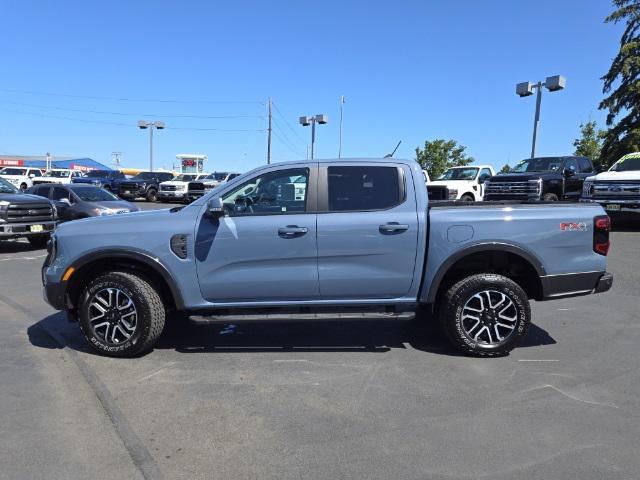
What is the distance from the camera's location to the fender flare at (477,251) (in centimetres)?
470

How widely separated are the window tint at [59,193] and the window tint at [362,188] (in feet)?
41.4

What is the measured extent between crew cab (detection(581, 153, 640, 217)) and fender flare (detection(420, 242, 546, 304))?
1124 centimetres

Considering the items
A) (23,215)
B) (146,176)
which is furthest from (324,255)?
(146,176)

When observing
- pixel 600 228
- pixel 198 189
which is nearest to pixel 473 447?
pixel 600 228

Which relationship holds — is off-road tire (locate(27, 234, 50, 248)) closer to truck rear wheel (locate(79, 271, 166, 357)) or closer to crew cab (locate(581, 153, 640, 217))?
truck rear wheel (locate(79, 271, 166, 357))

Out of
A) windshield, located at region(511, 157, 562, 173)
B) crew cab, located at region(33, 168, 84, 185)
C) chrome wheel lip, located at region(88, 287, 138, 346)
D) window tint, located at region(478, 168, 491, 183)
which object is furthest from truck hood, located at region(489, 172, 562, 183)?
crew cab, located at region(33, 168, 84, 185)

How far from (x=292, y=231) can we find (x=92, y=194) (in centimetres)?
1237

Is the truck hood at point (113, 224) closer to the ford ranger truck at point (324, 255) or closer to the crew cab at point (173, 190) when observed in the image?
the ford ranger truck at point (324, 255)

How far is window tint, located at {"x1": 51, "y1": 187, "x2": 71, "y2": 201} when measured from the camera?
15.1 m

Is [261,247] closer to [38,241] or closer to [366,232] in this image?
[366,232]

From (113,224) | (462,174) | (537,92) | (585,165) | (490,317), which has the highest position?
(537,92)

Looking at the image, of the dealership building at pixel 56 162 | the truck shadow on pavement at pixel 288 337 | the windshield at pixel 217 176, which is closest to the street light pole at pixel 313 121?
the windshield at pixel 217 176

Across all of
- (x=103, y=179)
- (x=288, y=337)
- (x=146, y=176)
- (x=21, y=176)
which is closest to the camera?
(x=288, y=337)

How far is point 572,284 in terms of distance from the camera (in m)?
4.85
